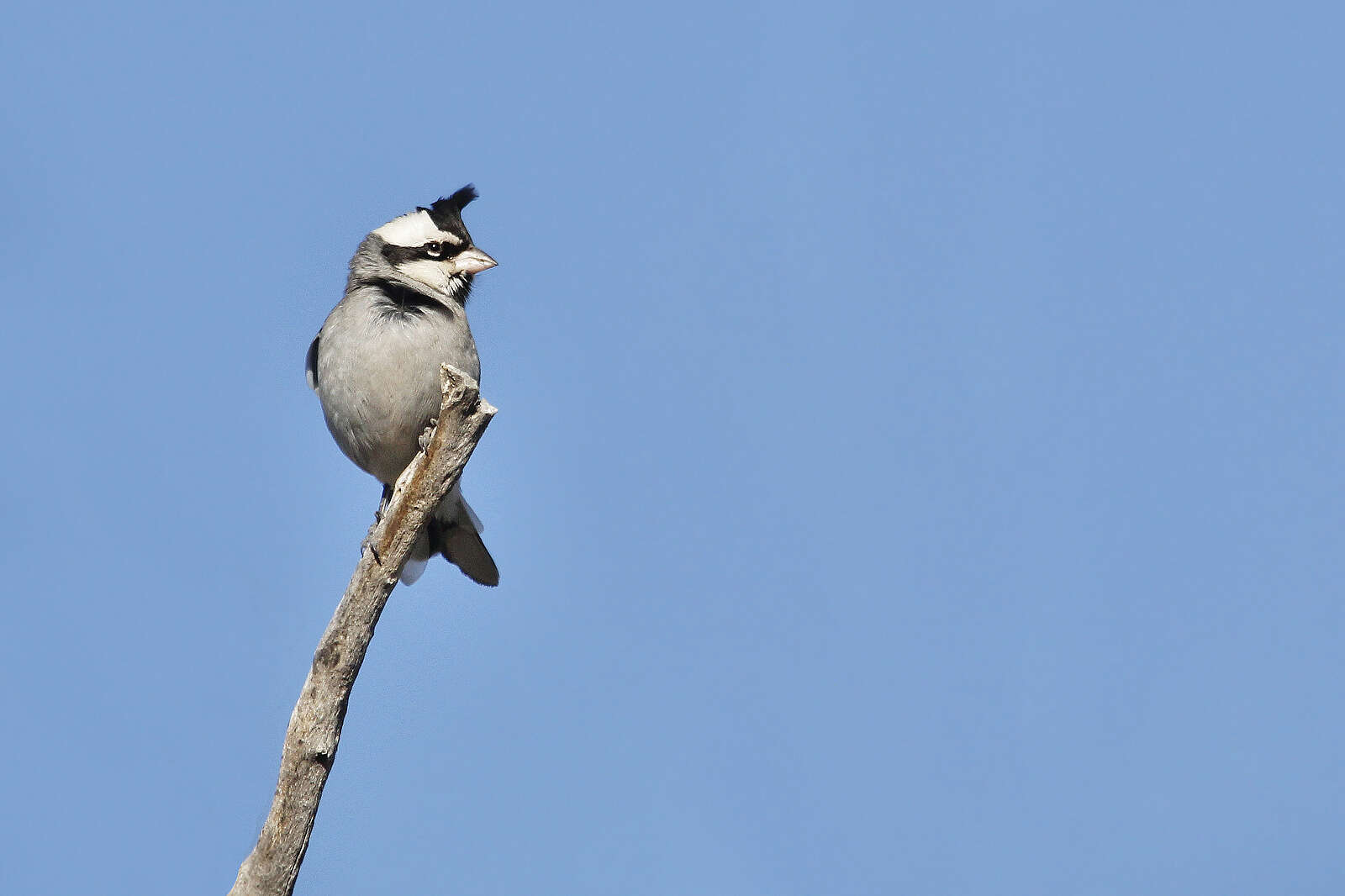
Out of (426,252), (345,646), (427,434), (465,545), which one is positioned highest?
(426,252)

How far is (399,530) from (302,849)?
65.4 inches

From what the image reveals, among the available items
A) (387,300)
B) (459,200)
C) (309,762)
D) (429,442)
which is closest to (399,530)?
(429,442)

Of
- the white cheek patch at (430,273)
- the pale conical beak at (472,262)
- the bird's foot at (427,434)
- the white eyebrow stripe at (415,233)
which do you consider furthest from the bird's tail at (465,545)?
the white eyebrow stripe at (415,233)

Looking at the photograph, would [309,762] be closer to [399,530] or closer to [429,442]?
[399,530]

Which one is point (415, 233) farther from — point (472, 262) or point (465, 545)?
point (465, 545)

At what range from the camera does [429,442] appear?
6969 mm

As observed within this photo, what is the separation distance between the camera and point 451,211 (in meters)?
8.82

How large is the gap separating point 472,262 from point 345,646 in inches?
115

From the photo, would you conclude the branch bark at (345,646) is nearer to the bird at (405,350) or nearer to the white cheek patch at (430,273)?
the bird at (405,350)

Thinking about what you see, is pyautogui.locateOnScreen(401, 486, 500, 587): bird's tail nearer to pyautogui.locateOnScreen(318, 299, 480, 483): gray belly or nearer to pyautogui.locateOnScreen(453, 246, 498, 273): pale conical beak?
pyautogui.locateOnScreen(318, 299, 480, 483): gray belly

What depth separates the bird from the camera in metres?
7.88

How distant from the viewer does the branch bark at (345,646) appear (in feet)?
21.5

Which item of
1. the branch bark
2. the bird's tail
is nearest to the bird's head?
the bird's tail

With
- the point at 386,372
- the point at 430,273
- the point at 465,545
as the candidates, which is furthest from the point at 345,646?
the point at 430,273
